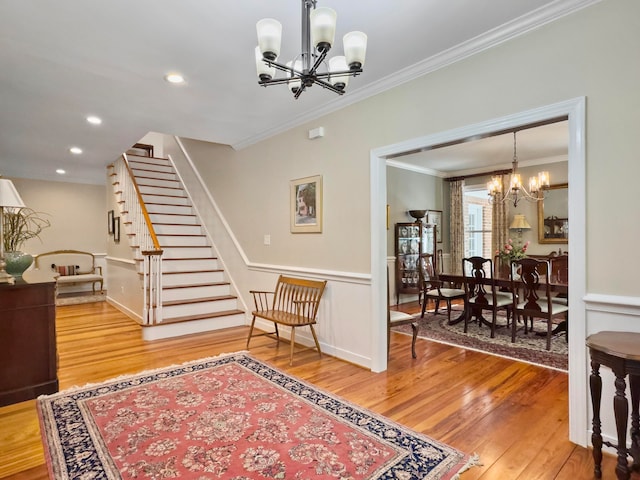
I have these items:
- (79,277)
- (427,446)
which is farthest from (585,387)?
(79,277)

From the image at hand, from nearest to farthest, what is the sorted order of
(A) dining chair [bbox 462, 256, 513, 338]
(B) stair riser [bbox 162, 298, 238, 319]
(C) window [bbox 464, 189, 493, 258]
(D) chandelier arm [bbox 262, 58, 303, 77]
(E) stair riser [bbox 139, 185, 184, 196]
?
(D) chandelier arm [bbox 262, 58, 303, 77] < (A) dining chair [bbox 462, 256, 513, 338] < (B) stair riser [bbox 162, 298, 238, 319] < (E) stair riser [bbox 139, 185, 184, 196] < (C) window [bbox 464, 189, 493, 258]

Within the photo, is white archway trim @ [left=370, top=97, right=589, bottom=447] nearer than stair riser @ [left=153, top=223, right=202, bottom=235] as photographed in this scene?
Yes

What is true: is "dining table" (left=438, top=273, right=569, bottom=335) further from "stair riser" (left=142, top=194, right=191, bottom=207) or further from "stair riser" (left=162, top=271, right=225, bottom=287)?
"stair riser" (left=142, top=194, right=191, bottom=207)

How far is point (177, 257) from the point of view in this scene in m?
5.81

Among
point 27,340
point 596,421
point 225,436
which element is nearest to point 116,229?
point 27,340

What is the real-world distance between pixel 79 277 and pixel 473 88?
7.87 m

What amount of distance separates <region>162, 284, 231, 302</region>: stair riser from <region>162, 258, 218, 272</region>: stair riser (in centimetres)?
48

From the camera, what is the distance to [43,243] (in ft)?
24.9

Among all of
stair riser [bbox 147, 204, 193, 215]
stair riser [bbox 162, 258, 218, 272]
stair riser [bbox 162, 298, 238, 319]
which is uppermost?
stair riser [bbox 147, 204, 193, 215]

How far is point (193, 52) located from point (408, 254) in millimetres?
5092

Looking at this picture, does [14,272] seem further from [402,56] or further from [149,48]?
[402,56]

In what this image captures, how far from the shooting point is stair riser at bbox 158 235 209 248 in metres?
5.94

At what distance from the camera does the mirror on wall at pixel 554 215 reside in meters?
5.97

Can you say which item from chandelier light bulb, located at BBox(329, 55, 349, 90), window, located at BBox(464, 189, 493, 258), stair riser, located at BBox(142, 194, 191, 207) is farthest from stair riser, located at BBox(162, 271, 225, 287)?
window, located at BBox(464, 189, 493, 258)
